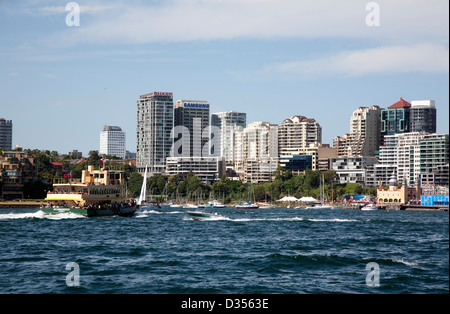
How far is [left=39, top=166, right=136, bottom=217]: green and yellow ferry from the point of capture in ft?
277

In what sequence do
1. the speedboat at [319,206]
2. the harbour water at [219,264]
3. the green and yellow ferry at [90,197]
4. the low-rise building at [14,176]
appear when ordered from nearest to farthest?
the harbour water at [219,264] < the green and yellow ferry at [90,197] < the low-rise building at [14,176] < the speedboat at [319,206]

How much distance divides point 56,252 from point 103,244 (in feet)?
20.0

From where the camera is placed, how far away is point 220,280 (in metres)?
28.5

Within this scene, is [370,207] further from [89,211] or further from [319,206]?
[89,211]

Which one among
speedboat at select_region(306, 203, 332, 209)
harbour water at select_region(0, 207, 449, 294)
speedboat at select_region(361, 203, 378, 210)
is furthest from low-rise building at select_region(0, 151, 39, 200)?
harbour water at select_region(0, 207, 449, 294)

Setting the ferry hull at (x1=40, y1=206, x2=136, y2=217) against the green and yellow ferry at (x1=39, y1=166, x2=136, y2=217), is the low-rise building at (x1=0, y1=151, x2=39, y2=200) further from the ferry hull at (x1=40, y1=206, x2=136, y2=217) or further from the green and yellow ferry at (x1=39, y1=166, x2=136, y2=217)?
the ferry hull at (x1=40, y1=206, x2=136, y2=217)

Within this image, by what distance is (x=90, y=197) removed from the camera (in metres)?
87.8

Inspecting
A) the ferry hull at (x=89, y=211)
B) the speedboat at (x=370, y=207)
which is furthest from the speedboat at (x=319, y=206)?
the ferry hull at (x=89, y=211)

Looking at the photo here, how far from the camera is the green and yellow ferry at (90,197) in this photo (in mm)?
84438

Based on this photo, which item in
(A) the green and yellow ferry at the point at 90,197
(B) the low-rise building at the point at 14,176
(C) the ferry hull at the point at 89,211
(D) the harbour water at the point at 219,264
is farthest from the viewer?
(B) the low-rise building at the point at 14,176

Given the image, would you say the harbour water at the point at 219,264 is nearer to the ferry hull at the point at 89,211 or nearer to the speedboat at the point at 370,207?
the ferry hull at the point at 89,211

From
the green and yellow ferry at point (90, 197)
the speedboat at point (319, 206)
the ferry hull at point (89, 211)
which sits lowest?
the speedboat at point (319, 206)

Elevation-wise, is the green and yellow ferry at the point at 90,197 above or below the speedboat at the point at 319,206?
above
